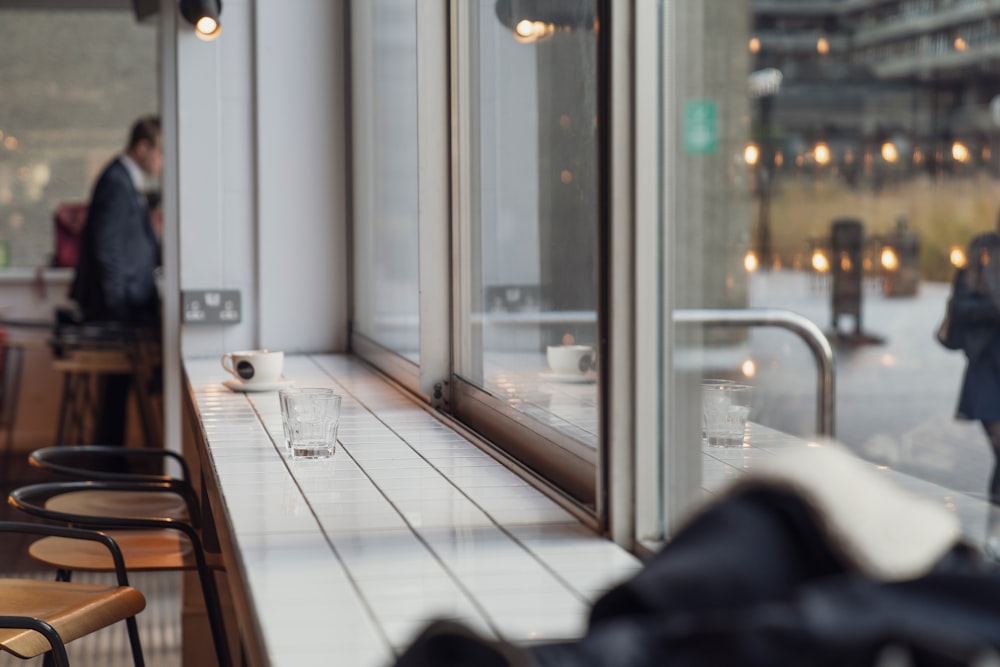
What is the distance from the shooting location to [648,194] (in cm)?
132

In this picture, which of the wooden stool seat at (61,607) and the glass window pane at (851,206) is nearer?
the glass window pane at (851,206)

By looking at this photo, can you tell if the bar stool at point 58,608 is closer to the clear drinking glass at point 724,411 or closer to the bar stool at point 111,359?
the clear drinking glass at point 724,411

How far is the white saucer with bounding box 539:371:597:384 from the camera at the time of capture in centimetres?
164

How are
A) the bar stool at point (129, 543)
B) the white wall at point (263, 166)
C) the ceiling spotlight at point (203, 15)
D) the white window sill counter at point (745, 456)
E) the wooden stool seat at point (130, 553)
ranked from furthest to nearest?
the white wall at point (263, 166), the ceiling spotlight at point (203, 15), the wooden stool seat at point (130, 553), the bar stool at point (129, 543), the white window sill counter at point (745, 456)

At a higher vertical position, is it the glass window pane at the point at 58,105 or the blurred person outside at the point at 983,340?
the glass window pane at the point at 58,105

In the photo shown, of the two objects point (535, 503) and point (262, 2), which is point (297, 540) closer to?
point (535, 503)

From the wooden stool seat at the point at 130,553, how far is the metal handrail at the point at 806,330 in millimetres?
1500

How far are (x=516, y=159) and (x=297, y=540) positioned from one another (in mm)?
906

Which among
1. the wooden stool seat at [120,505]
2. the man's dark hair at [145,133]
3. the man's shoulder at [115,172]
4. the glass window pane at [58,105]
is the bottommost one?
the wooden stool seat at [120,505]

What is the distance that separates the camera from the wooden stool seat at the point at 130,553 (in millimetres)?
2355

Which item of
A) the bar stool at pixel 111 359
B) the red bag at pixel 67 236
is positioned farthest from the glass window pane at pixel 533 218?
the red bag at pixel 67 236

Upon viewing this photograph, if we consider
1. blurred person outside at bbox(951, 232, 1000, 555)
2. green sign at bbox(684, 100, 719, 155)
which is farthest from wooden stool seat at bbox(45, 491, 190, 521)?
blurred person outside at bbox(951, 232, 1000, 555)

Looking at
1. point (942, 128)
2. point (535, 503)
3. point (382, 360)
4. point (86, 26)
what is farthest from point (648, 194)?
point (86, 26)

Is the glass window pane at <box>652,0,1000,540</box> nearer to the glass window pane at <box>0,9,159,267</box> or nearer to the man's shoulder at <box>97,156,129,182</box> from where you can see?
the man's shoulder at <box>97,156,129,182</box>
